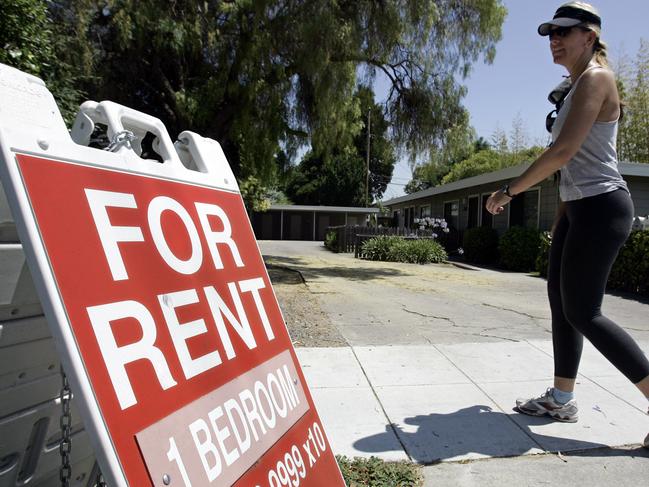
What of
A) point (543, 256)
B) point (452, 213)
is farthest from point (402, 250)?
point (452, 213)

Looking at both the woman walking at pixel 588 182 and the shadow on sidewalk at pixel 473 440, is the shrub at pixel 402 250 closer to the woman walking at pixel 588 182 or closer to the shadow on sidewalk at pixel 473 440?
the shadow on sidewalk at pixel 473 440

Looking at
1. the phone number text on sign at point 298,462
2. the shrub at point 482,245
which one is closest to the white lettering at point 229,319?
the phone number text on sign at point 298,462

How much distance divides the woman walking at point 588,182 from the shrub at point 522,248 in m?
11.3

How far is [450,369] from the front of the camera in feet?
12.0

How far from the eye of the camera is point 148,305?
3.62ft

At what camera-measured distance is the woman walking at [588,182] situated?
2.32 m

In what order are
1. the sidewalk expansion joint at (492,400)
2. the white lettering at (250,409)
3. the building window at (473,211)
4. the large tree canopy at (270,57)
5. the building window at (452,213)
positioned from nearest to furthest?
the white lettering at (250,409), the sidewalk expansion joint at (492,400), the large tree canopy at (270,57), the building window at (473,211), the building window at (452,213)

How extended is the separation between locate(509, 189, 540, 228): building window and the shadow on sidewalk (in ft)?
42.3

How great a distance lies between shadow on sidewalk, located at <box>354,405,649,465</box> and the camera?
238 centimetres

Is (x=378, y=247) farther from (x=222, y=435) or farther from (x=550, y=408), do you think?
(x=222, y=435)

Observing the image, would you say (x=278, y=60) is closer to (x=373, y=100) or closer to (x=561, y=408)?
(x=373, y=100)

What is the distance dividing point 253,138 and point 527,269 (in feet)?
26.3

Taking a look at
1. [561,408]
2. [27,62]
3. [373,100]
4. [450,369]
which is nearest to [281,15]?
[373,100]

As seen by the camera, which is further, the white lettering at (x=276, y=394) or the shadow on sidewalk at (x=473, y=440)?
the shadow on sidewalk at (x=473, y=440)
